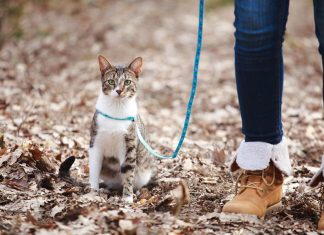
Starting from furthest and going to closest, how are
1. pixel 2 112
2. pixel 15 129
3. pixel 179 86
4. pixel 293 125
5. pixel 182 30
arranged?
pixel 182 30 → pixel 179 86 → pixel 293 125 → pixel 2 112 → pixel 15 129

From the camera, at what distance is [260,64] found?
10.2ft

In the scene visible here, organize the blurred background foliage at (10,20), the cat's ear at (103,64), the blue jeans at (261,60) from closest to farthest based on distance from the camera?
the blue jeans at (261,60) < the cat's ear at (103,64) < the blurred background foliage at (10,20)

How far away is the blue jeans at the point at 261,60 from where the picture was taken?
3.03 metres

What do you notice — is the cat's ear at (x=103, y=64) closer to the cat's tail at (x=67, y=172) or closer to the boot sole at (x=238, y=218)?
the cat's tail at (x=67, y=172)

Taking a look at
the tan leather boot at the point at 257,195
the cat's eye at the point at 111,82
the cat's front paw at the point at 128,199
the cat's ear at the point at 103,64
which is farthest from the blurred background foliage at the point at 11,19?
the tan leather boot at the point at 257,195

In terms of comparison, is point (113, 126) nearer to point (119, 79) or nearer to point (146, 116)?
point (119, 79)

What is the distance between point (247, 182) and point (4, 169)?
5.29 feet

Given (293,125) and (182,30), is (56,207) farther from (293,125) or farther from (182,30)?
(182,30)

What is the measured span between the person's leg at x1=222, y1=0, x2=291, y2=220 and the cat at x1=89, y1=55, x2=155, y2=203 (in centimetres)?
80

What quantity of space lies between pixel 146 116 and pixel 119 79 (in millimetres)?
2759

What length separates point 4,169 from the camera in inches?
154

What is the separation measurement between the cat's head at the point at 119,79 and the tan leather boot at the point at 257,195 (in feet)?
3.28

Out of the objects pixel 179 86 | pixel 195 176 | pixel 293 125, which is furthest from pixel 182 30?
pixel 195 176

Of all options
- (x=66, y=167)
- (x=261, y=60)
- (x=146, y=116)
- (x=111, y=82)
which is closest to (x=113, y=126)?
(x=111, y=82)
